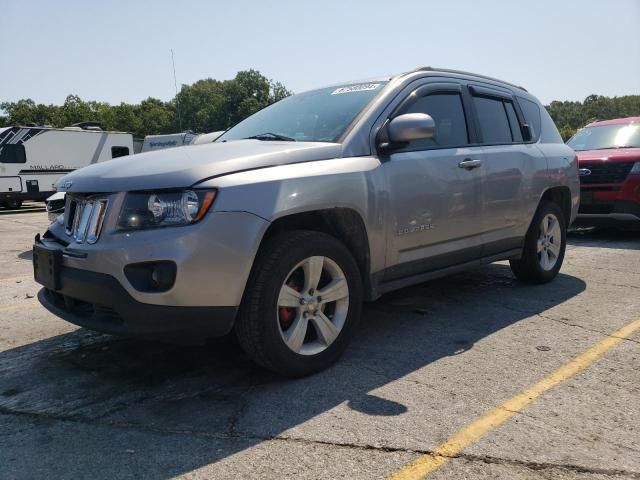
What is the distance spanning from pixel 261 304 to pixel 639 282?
4315mm

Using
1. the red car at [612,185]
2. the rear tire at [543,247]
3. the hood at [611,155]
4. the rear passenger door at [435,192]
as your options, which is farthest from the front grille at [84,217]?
the hood at [611,155]

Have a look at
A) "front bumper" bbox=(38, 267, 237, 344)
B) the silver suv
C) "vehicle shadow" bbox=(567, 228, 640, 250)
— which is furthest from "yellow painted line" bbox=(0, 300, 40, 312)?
"vehicle shadow" bbox=(567, 228, 640, 250)

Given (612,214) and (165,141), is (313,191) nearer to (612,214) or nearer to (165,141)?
(612,214)

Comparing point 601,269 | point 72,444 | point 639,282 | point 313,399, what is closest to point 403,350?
point 313,399

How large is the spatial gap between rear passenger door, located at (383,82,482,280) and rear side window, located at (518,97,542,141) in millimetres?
1155

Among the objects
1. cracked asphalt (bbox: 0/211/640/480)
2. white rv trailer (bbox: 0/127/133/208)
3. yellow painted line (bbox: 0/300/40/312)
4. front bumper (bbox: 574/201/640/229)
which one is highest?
white rv trailer (bbox: 0/127/133/208)

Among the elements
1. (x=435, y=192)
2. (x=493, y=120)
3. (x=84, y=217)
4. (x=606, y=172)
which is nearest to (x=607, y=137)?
(x=606, y=172)

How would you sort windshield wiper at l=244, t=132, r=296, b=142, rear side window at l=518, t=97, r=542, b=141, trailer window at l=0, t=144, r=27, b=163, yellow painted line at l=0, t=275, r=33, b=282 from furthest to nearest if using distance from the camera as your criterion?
trailer window at l=0, t=144, r=27, b=163, yellow painted line at l=0, t=275, r=33, b=282, rear side window at l=518, t=97, r=542, b=141, windshield wiper at l=244, t=132, r=296, b=142

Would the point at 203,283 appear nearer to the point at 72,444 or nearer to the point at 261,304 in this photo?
the point at 261,304

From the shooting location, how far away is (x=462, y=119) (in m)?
4.34

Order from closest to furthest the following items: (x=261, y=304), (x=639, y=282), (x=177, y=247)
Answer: (x=177, y=247) < (x=261, y=304) < (x=639, y=282)

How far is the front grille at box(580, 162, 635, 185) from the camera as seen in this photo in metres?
7.92

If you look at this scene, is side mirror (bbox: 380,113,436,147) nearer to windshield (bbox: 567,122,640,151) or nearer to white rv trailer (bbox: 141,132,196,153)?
windshield (bbox: 567,122,640,151)

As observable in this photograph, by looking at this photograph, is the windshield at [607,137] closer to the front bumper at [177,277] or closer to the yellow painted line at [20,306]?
the front bumper at [177,277]
